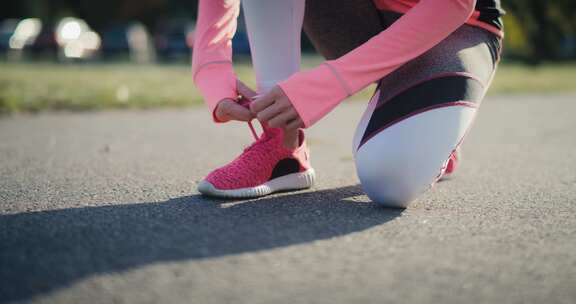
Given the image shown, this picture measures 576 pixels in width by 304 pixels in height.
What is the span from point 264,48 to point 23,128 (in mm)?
2390

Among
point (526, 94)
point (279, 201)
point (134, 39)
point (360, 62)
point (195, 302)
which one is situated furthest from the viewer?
point (134, 39)

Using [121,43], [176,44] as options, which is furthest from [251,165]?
[121,43]

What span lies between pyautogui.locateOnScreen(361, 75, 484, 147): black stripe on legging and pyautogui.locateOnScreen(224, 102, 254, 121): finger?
0.39m

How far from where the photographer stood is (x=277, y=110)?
5.65 ft

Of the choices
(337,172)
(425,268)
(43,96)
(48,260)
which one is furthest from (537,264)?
(43,96)

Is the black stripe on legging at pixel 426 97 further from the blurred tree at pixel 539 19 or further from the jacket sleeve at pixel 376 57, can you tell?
the blurred tree at pixel 539 19

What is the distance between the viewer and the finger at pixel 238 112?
1.85 m

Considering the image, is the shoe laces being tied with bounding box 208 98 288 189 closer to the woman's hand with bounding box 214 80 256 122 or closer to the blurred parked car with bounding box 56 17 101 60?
the woman's hand with bounding box 214 80 256 122

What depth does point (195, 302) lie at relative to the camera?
1.17m

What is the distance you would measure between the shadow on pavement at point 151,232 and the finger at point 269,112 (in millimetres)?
283

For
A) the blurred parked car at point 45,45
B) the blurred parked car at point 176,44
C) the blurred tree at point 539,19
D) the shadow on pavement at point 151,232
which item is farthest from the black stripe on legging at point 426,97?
the blurred parked car at point 45,45

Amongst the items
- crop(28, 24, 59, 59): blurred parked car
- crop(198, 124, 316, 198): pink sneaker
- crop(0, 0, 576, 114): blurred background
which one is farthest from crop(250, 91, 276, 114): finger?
crop(28, 24, 59, 59): blurred parked car

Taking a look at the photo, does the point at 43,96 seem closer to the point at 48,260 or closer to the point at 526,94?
the point at 48,260

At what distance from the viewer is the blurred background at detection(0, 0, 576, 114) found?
5962mm
